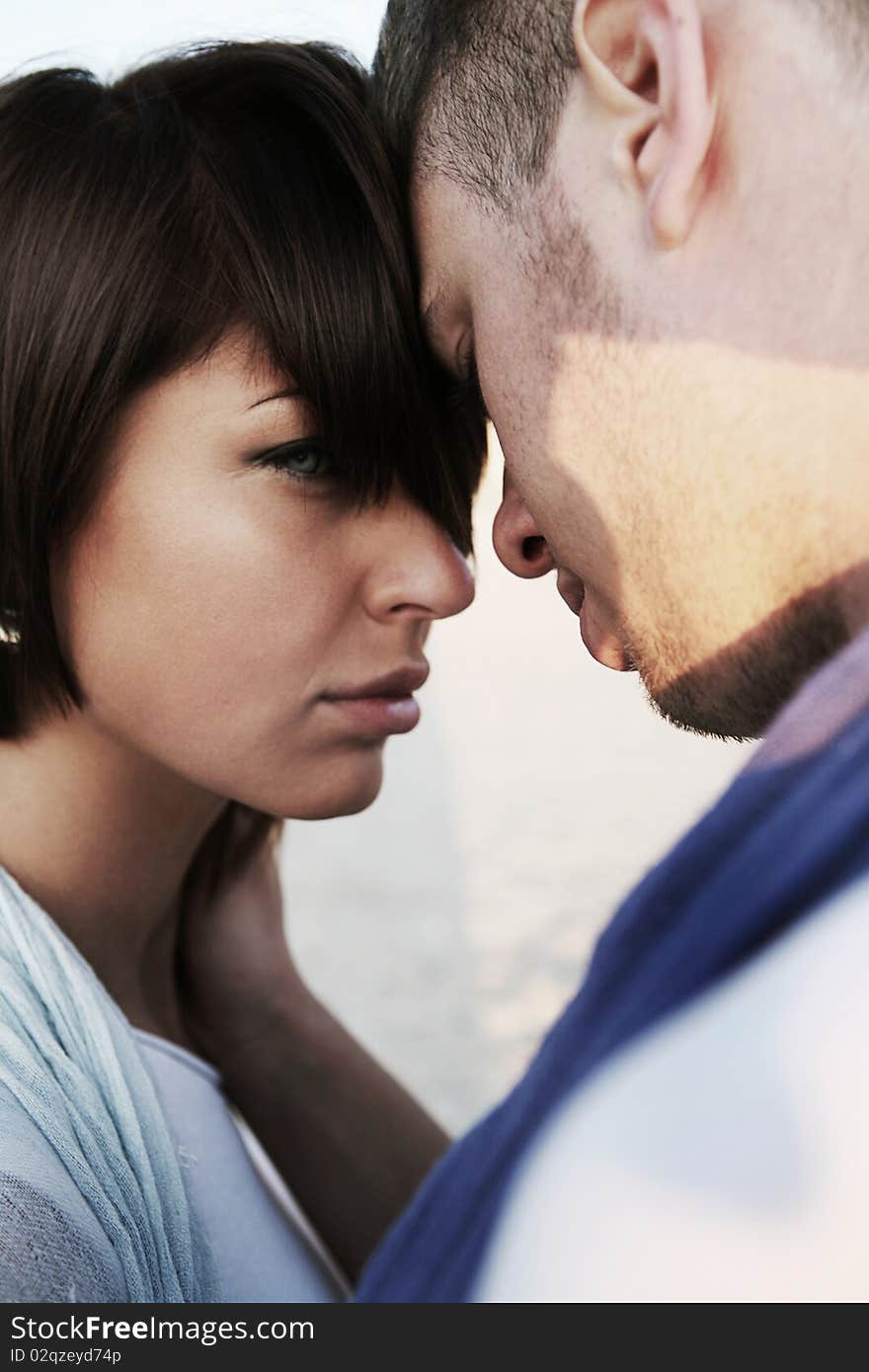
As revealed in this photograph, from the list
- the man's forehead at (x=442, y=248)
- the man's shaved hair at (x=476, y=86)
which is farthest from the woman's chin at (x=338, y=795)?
the man's shaved hair at (x=476, y=86)

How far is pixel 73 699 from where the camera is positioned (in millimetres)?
1473

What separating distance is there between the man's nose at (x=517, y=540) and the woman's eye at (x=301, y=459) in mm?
192

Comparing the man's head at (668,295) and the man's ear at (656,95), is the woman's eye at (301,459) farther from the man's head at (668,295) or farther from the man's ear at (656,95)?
the man's ear at (656,95)

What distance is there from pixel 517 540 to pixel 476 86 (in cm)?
45

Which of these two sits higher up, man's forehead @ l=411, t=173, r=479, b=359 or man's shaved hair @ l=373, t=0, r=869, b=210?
man's shaved hair @ l=373, t=0, r=869, b=210

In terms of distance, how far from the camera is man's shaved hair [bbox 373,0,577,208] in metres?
1.17

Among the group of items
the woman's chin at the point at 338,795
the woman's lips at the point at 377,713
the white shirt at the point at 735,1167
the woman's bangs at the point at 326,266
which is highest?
the woman's bangs at the point at 326,266

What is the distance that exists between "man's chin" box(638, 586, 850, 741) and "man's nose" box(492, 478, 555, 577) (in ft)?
0.64

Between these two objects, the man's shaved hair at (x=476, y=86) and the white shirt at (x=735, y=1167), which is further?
the man's shaved hair at (x=476, y=86)

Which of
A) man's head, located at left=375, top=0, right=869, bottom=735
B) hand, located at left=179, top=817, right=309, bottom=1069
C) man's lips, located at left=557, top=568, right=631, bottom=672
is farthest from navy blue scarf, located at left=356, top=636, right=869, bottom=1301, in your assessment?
hand, located at left=179, top=817, right=309, bottom=1069

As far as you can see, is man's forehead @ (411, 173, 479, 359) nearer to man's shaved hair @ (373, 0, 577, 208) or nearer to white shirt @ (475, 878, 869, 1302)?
man's shaved hair @ (373, 0, 577, 208)

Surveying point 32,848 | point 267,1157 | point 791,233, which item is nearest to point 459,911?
point 267,1157

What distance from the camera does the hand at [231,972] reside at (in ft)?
6.06

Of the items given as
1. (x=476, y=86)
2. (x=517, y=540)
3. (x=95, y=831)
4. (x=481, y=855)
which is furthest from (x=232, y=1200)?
(x=481, y=855)
